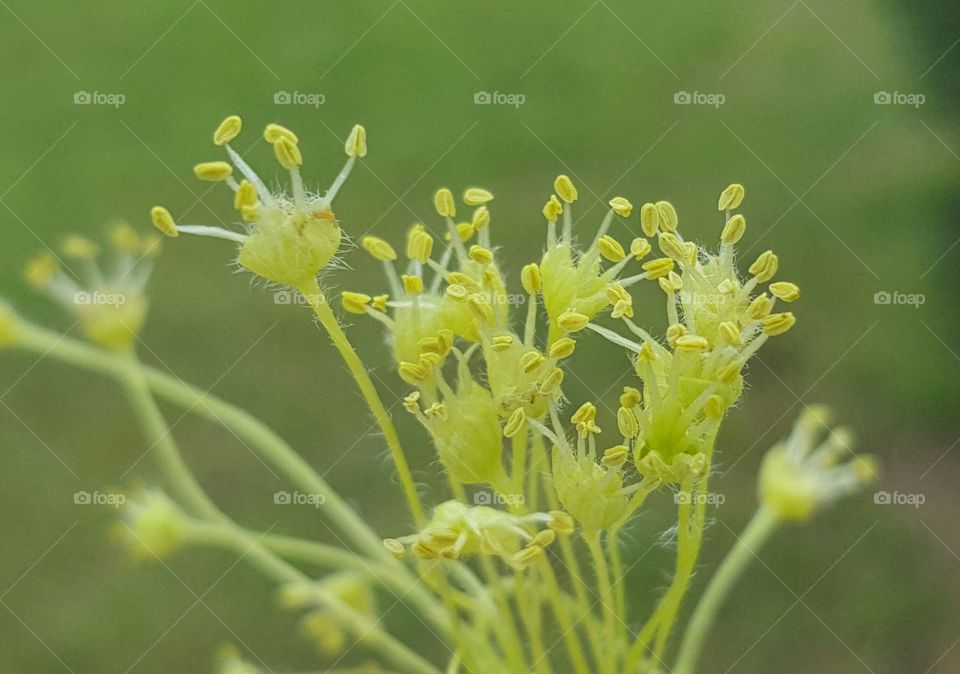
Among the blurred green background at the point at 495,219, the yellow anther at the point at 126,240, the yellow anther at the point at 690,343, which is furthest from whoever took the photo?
the blurred green background at the point at 495,219

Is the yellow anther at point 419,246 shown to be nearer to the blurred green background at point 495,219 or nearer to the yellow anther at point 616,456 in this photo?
the yellow anther at point 616,456

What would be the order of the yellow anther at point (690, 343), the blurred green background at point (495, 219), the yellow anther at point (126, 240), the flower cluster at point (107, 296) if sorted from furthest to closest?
the blurred green background at point (495, 219), the yellow anther at point (126, 240), the flower cluster at point (107, 296), the yellow anther at point (690, 343)

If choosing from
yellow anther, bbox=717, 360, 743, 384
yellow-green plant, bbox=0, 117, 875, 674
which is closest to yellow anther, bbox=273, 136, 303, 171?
yellow-green plant, bbox=0, 117, 875, 674

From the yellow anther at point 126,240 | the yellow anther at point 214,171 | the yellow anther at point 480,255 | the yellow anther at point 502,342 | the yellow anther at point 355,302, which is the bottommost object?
the yellow anther at point 502,342

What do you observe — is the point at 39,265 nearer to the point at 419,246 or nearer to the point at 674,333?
the point at 419,246

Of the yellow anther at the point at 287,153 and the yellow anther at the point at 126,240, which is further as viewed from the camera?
the yellow anther at the point at 126,240

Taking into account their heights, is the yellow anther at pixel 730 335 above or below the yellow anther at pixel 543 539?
above

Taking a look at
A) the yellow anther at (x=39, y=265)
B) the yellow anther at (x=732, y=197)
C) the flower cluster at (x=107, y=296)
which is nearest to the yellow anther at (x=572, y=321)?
the yellow anther at (x=732, y=197)

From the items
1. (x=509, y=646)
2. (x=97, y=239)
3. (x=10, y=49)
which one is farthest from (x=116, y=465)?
(x=509, y=646)

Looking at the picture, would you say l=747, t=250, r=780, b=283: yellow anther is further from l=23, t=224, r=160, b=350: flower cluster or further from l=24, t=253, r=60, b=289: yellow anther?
l=24, t=253, r=60, b=289: yellow anther

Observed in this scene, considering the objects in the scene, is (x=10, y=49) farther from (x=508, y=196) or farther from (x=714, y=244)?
(x=714, y=244)
